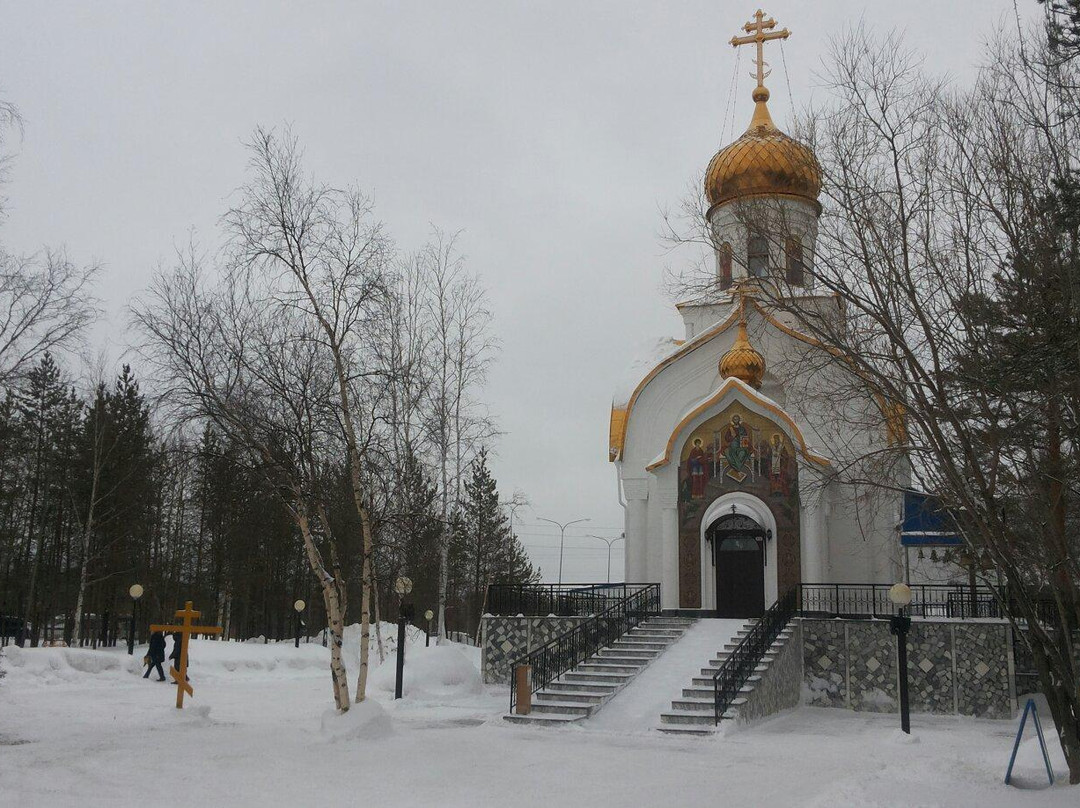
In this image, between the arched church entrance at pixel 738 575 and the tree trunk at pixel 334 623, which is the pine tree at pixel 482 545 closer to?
the arched church entrance at pixel 738 575

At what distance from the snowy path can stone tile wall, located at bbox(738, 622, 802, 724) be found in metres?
1.16

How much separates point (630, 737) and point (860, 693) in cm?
680

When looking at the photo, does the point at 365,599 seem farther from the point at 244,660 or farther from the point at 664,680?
the point at 244,660

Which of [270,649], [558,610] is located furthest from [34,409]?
[558,610]

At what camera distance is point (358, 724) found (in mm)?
13273

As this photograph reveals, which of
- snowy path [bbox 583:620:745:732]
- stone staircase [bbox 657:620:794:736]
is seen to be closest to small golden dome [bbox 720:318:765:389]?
snowy path [bbox 583:620:745:732]

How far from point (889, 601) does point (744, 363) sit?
6346mm

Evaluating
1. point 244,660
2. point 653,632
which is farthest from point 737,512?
point 244,660

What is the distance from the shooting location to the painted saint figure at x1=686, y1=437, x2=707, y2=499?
75.3 feet

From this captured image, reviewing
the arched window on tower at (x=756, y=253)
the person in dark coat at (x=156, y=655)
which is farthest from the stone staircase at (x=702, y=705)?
the person in dark coat at (x=156, y=655)

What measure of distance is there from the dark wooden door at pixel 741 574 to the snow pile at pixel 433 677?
20.6ft

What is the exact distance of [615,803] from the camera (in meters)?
9.78

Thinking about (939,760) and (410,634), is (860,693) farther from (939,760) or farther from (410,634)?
(410,634)

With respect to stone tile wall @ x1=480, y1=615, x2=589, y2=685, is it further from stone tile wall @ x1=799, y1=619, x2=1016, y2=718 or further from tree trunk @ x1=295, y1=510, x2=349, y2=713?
tree trunk @ x1=295, y1=510, x2=349, y2=713
